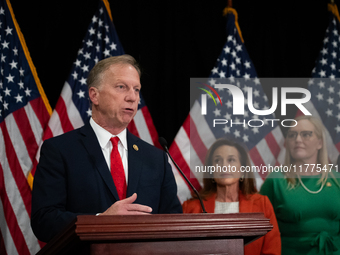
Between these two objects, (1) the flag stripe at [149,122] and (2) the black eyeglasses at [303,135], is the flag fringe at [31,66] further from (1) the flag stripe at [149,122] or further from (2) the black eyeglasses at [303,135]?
(2) the black eyeglasses at [303,135]

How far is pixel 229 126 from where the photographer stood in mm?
3682

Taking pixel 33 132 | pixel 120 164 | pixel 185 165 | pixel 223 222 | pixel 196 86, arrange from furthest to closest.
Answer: pixel 196 86, pixel 185 165, pixel 33 132, pixel 120 164, pixel 223 222

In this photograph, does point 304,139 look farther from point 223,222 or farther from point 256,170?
point 223,222

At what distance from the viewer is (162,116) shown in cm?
378

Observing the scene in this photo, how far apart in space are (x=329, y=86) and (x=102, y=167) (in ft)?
9.39

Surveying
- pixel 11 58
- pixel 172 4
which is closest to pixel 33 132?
pixel 11 58

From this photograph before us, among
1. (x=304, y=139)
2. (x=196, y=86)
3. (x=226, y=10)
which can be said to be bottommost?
(x=304, y=139)

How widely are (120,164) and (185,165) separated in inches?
68.5

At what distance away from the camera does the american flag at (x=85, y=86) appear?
3289 mm

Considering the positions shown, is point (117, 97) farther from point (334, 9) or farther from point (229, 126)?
point (334, 9)

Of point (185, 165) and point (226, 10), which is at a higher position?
point (226, 10)

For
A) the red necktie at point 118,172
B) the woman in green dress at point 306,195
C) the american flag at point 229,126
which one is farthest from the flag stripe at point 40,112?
the woman in green dress at point 306,195

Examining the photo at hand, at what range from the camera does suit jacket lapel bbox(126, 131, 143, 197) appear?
1.76 meters

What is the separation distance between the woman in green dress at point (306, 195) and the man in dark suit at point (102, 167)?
149cm
